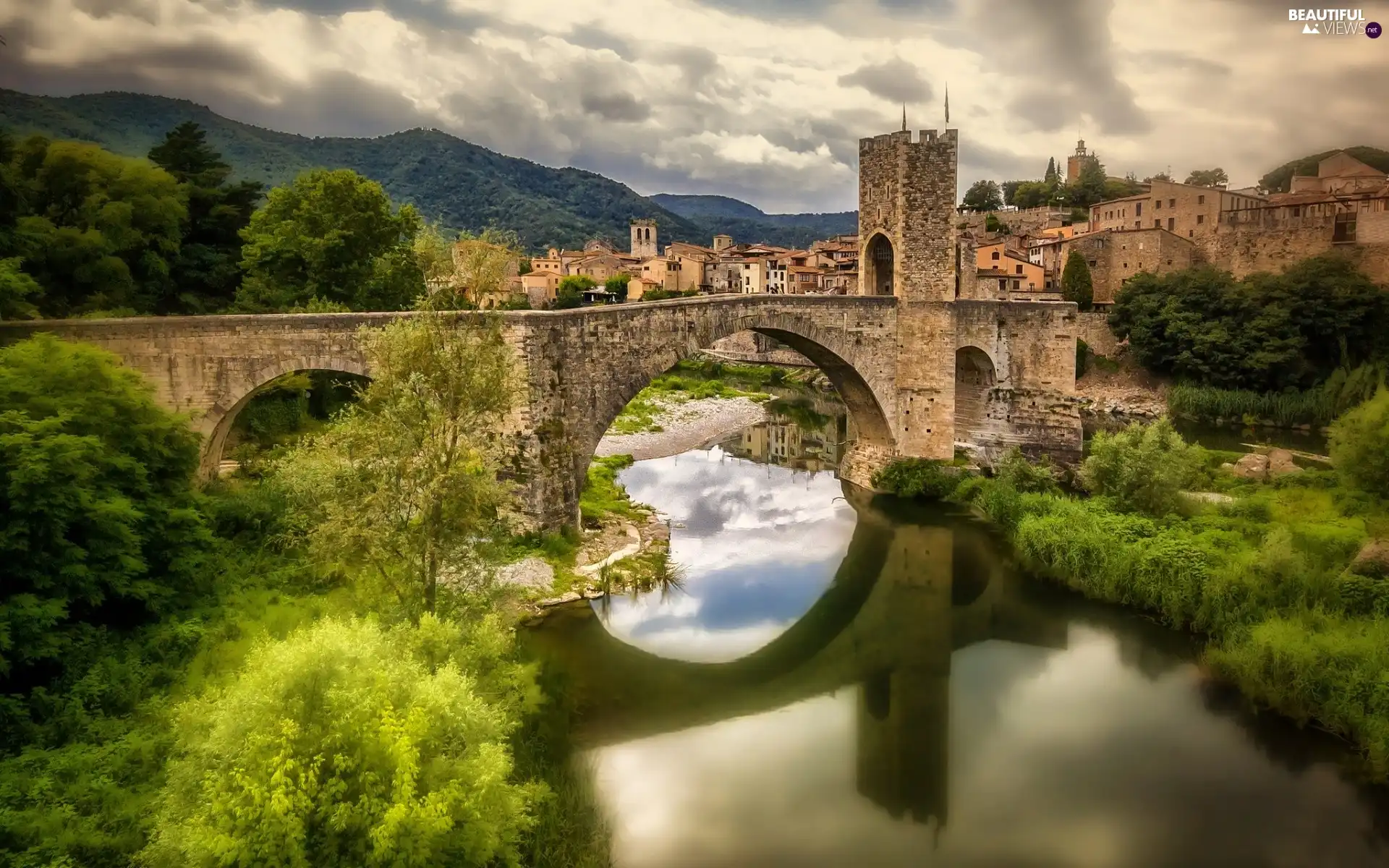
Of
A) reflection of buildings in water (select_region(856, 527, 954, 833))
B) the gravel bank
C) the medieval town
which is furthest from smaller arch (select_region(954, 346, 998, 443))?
the gravel bank

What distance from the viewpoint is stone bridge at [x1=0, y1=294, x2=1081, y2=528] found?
14.4 meters

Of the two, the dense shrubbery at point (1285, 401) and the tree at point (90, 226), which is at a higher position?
the tree at point (90, 226)

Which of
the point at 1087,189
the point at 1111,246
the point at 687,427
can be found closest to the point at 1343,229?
the point at 1111,246

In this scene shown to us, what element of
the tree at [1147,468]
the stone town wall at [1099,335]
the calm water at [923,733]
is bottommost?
the calm water at [923,733]

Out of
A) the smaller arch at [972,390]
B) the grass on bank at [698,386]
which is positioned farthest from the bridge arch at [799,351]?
the grass on bank at [698,386]

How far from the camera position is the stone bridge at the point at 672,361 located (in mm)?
14391

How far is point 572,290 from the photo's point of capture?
176ft

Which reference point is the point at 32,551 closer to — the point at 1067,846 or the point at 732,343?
the point at 1067,846

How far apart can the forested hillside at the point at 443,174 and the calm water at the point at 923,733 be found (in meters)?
23.8

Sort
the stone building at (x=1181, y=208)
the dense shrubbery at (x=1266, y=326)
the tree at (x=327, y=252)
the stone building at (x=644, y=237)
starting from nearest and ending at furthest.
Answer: the tree at (x=327, y=252)
the dense shrubbery at (x=1266, y=326)
the stone building at (x=1181, y=208)
the stone building at (x=644, y=237)

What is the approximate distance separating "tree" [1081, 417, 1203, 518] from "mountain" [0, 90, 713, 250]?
3099cm

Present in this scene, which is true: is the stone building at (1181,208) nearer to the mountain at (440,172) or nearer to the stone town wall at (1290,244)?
the stone town wall at (1290,244)

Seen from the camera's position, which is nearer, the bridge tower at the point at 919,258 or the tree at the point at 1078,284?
the bridge tower at the point at 919,258

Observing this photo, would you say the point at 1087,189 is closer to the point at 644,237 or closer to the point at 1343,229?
the point at 1343,229
